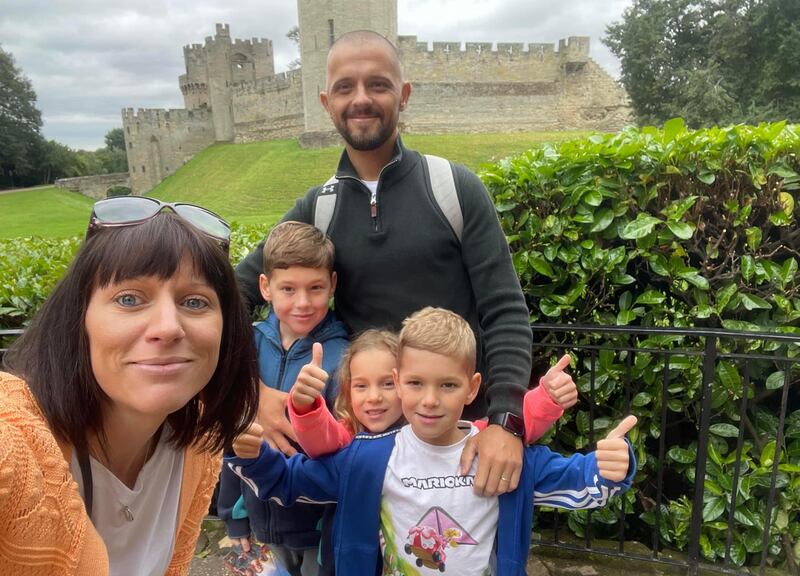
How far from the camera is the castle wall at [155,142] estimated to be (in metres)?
44.6

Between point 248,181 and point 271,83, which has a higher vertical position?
point 271,83

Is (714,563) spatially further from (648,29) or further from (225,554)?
(648,29)

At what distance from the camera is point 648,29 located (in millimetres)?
23125

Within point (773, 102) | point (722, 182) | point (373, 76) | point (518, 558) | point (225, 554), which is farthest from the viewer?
point (773, 102)

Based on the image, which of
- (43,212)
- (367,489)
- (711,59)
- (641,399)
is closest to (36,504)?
(367,489)

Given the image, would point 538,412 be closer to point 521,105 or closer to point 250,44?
point 521,105

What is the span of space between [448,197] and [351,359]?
0.71 metres

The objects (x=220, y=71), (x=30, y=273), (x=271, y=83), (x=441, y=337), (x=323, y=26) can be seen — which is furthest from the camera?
(x=220, y=71)

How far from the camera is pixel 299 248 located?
205cm

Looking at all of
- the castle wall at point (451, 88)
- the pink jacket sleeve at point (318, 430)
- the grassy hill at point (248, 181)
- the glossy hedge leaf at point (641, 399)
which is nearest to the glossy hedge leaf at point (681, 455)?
the glossy hedge leaf at point (641, 399)

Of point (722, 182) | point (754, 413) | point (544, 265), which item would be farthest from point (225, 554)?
point (722, 182)

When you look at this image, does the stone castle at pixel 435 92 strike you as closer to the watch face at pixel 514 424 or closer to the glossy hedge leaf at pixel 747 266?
the glossy hedge leaf at pixel 747 266

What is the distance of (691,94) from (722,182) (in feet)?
71.7

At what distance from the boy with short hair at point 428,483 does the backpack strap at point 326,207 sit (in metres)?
0.64
